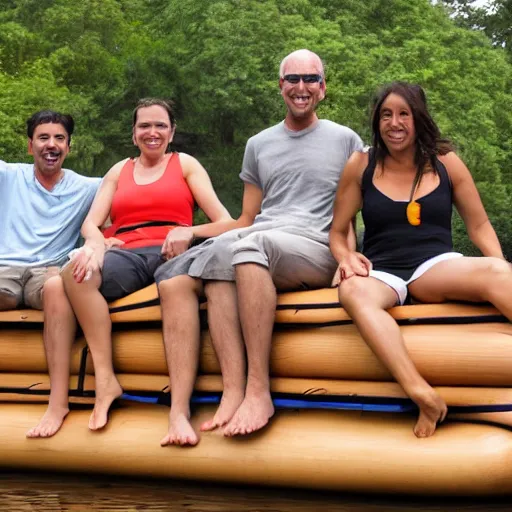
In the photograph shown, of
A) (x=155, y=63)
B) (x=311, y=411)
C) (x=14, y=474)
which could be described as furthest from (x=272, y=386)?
(x=155, y=63)

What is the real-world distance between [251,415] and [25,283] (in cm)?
137

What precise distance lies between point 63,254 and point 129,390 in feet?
2.83

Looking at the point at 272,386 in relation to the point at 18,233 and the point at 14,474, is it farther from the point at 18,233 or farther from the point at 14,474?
the point at 18,233

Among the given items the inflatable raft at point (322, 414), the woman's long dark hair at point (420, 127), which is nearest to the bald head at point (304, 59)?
the woman's long dark hair at point (420, 127)

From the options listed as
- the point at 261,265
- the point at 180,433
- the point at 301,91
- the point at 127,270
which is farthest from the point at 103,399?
the point at 301,91

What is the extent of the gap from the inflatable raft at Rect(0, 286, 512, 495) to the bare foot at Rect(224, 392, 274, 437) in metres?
0.08

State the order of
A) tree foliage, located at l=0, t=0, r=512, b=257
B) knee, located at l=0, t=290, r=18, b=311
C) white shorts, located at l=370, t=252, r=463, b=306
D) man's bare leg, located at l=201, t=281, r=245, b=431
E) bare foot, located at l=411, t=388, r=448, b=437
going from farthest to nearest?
tree foliage, located at l=0, t=0, r=512, b=257 → knee, located at l=0, t=290, r=18, b=311 → man's bare leg, located at l=201, t=281, r=245, b=431 → white shorts, located at l=370, t=252, r=463, b=306 → bare foot, located at l=411, t=388, r=448, b=437

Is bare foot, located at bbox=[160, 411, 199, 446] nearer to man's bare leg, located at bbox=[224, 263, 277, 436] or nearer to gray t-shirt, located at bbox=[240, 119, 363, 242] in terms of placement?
man's bare leg, located at bbox=[224, 263, 277, 436]

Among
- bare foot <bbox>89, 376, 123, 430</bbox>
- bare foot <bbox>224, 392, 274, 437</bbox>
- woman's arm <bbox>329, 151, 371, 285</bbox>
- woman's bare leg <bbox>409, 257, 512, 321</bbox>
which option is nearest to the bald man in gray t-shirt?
bare foot <bbox>224, 392, 274, 437</bbox>

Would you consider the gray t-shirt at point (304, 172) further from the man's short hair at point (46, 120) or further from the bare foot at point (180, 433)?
the man's short hair at point (46, 120)

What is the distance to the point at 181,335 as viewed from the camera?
4270mm

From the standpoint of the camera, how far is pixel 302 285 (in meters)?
4.38

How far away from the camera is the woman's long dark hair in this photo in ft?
13.8

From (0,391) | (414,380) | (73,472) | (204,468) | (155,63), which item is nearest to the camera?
(414,380)
